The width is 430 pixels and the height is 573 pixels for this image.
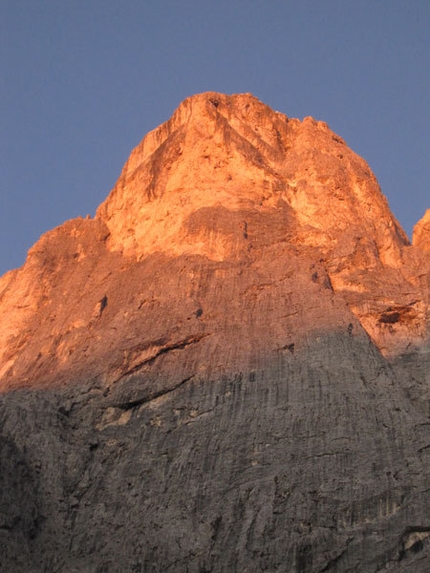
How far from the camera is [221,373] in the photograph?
2873 centimetres

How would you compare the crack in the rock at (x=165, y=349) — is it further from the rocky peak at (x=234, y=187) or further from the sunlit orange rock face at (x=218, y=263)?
the rocky peak at (x=234, y=187)

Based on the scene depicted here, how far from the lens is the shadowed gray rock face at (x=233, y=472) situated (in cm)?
2375

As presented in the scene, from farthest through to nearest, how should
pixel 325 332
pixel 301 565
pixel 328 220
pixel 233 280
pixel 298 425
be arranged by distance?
1. pixel 328 220
2. pixel 233 280
3. pixel 325 332
4. pixel 298 425
5. pixel 301 565

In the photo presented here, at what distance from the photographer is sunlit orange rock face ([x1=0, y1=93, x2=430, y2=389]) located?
1189 inches

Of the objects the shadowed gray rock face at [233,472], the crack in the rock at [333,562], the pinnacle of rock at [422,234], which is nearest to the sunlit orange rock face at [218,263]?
the pinnacle of rock at [422,234]

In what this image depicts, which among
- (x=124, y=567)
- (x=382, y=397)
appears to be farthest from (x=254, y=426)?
(x=124, y=567)

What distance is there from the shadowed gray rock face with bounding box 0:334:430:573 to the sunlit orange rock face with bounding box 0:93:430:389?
1.26m

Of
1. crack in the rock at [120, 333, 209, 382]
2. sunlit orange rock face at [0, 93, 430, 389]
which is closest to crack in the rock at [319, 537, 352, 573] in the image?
sunlit orange rock face at [0, 93, 430, 389]

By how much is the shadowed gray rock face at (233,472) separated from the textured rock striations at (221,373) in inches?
1.9

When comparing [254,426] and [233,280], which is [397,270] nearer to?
[233,280]

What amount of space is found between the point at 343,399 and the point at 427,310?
5305 mm

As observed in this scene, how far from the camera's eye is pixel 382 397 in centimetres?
2739

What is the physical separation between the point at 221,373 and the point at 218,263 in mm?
5625

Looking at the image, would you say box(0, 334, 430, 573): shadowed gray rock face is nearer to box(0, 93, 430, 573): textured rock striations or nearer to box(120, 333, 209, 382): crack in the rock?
box(0, 93, 430, 573): textured rock striations
